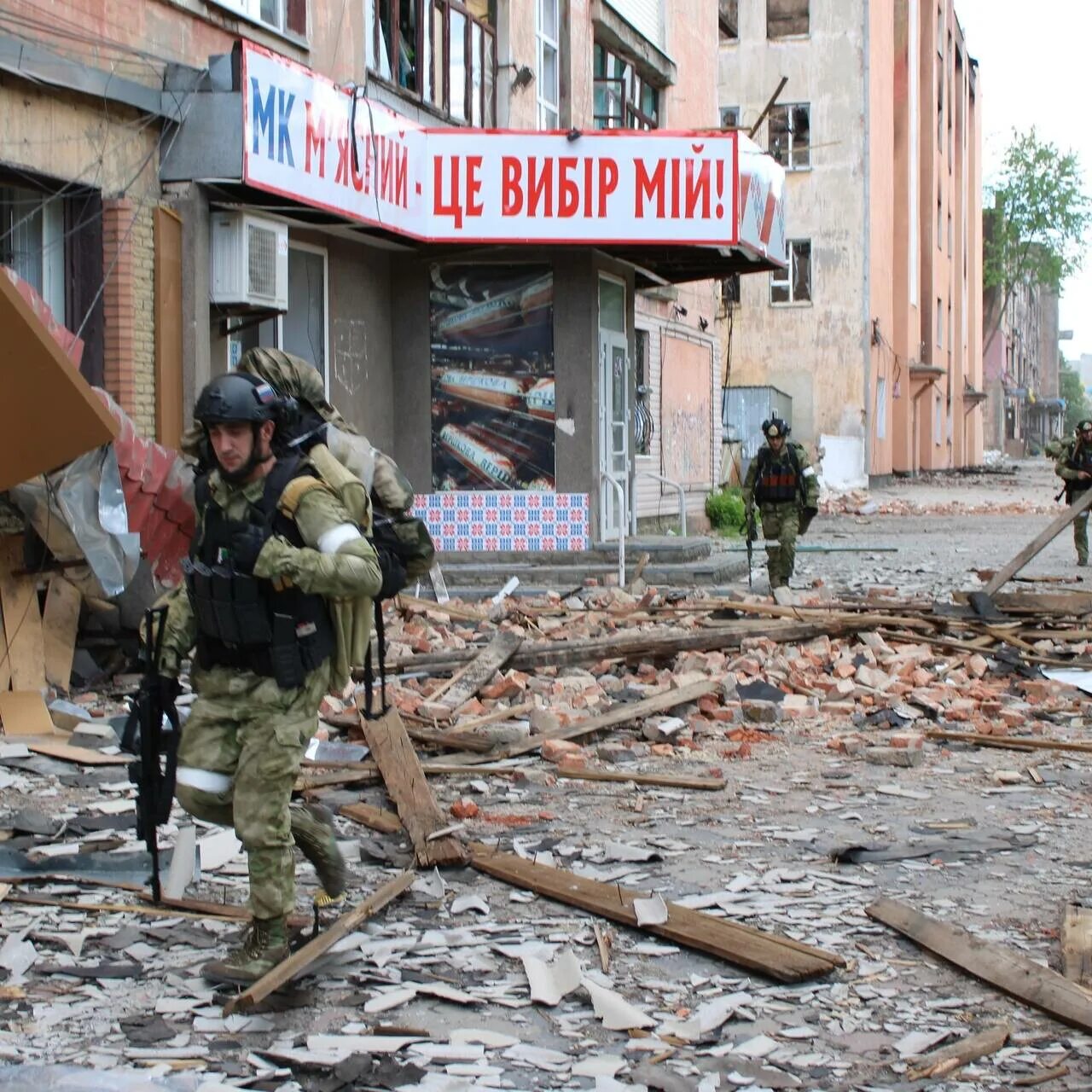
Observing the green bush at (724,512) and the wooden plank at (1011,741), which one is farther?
the green bush at (724,512)

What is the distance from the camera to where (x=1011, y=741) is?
893cm

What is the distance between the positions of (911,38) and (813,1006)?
46773 mm

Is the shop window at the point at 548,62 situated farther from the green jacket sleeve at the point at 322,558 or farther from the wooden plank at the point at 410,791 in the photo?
the green jacket sleeve at the point at 322,558

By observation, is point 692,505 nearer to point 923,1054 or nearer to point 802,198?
point 802,198

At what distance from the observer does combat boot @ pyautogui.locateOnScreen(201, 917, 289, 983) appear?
4.69m

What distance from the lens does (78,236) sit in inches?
465

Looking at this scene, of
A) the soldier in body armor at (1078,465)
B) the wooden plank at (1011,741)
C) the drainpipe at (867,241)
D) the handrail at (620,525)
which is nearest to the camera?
the wooden plank at (1011,741)

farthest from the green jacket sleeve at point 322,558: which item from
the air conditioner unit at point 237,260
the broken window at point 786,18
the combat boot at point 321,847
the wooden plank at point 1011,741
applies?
the broken window at point 786,18

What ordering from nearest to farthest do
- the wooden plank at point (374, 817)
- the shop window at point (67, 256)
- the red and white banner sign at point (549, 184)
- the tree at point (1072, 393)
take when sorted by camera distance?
the wooden plank at point (374, 817) → the shop window at point (67, 256) → the red and white banner sign at point (549, 184) → the tree at point (1072, 393)

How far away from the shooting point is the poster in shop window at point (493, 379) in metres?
17.6

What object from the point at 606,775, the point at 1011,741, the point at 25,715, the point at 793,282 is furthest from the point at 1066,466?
the point at 793,282

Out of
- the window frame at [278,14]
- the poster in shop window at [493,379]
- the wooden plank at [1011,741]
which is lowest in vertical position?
the wooden plank at [1011,741]

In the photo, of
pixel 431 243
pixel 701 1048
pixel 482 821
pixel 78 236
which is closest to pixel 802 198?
pixel 431 243

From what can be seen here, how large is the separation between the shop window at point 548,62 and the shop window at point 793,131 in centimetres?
2119
